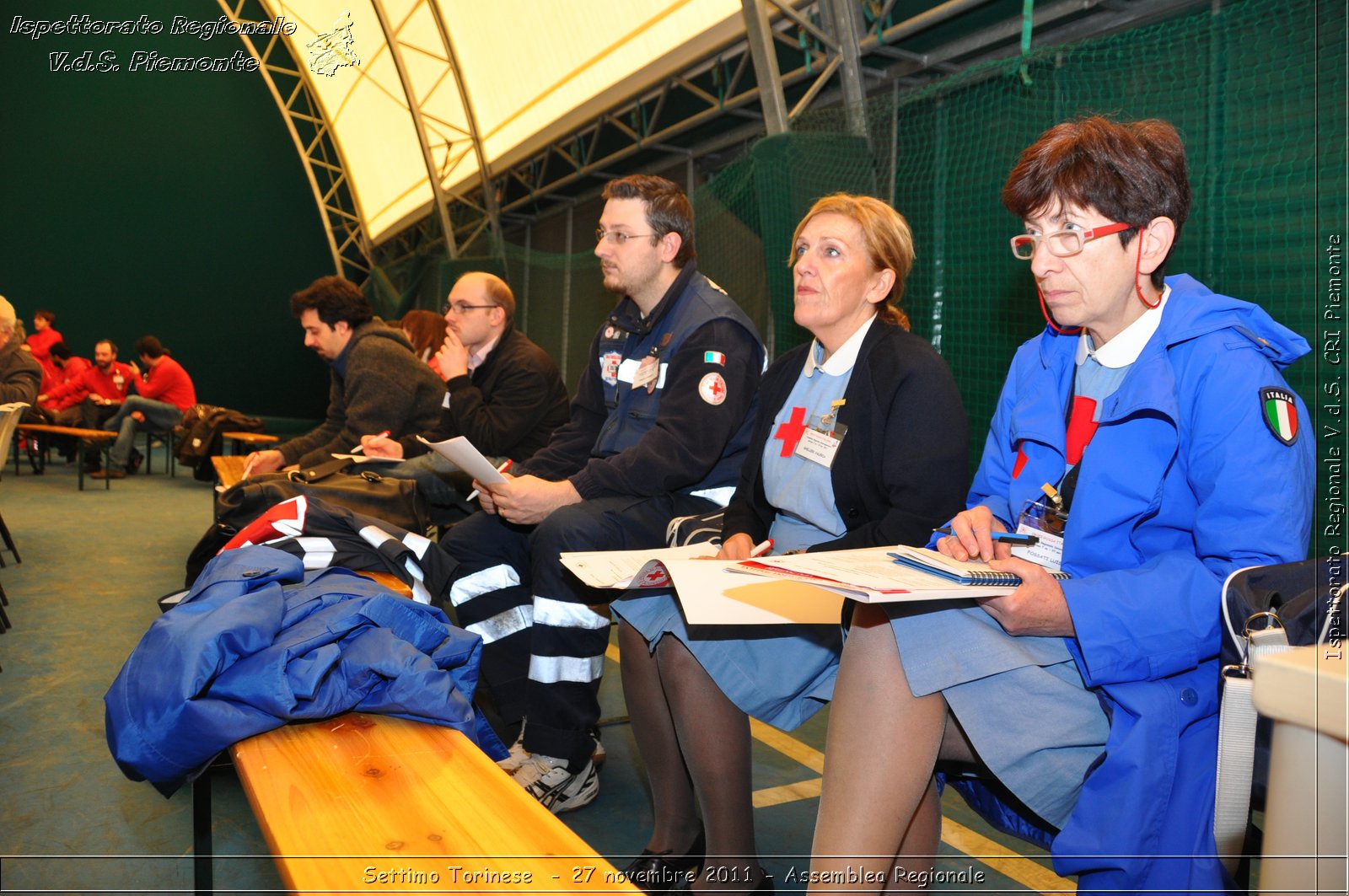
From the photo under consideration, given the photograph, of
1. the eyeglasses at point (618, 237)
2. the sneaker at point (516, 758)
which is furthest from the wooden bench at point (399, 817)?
the eyeglasses at point (618, 237)

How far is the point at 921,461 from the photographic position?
1.74 meters

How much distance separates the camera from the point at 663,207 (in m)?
2.54

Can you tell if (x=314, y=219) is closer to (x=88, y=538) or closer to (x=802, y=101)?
(x=88, y=538)

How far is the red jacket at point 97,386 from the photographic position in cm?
964

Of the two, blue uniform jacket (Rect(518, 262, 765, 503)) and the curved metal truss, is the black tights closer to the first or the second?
blue uniform jacket (Rect(518, 262, 765, 503))

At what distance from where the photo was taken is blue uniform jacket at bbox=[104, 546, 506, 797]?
1.39 meters

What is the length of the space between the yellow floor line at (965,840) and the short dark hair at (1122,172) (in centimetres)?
120

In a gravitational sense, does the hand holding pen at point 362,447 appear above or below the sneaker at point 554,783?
above

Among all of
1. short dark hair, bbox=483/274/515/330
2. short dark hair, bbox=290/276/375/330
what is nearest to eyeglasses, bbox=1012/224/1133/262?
short dark hair, bbox=483/274/515/330

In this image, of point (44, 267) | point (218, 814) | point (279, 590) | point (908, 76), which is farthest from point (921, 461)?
point (44, 267)

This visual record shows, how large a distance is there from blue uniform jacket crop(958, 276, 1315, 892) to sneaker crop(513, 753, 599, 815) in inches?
41.3

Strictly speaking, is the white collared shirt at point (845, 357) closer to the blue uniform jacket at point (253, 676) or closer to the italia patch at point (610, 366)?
the italia patch at point (610, 366)

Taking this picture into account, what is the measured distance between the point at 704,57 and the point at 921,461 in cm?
593

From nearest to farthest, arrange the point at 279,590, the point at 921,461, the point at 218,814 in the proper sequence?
the point at 279,590 → the point at 921,461 → the point at 218,814
